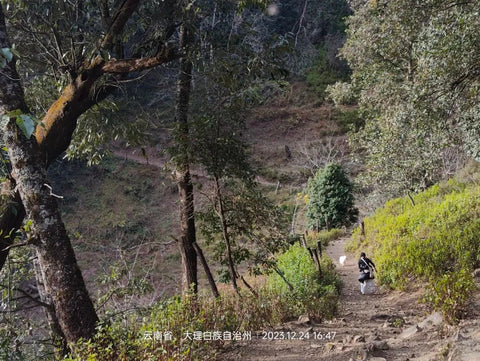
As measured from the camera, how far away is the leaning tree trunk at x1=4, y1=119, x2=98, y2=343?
3.25m

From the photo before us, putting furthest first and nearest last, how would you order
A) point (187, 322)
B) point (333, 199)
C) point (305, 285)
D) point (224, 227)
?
point (333, 199)
point (305, 285)
point (224, 227)
point (187, 322)

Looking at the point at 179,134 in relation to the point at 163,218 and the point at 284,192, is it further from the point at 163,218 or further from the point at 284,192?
the point at 284,192

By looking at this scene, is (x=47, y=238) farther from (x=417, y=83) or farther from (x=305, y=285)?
(x=417, y=83)

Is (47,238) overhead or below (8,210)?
below

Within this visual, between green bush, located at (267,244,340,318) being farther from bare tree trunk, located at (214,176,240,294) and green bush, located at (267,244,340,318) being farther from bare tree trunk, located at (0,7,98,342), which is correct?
bare tree trunk, located at (0,7,98,342)

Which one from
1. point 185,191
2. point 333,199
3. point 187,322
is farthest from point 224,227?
point 333,199

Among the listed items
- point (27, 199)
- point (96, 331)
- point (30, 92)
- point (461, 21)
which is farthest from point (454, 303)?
point (30, 92)

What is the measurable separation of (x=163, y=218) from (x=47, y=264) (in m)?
17.7

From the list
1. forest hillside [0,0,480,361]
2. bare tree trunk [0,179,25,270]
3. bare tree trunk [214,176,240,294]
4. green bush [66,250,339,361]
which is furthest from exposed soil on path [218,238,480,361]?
bare tree trunk [0,179,25,270]

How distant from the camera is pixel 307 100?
1133 inches

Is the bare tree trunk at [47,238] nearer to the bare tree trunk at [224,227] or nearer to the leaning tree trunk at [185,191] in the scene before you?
the leaning tree trunk at [185,191]

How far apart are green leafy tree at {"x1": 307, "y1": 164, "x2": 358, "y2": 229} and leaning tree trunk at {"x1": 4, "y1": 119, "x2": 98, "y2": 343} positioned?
13953 millimetres

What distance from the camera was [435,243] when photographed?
7141mm

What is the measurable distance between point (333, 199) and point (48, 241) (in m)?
14.1
